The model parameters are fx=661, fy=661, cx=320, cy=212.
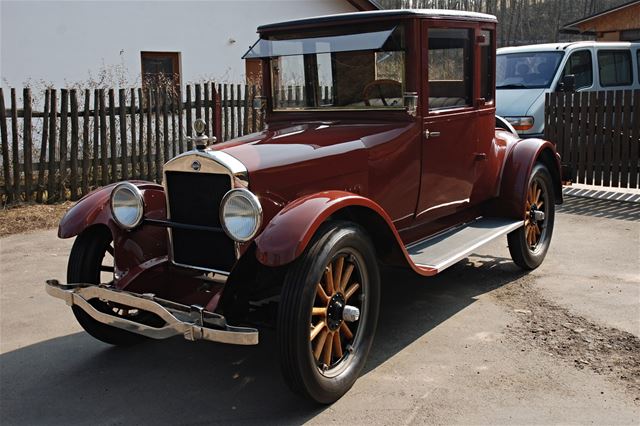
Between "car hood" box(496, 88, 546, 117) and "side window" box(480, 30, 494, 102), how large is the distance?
4.03 meters

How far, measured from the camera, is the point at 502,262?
580 centimetres

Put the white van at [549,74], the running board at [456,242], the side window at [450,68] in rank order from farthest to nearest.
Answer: the white van at [549,74] < the side window at [450,68] < the running board at [456,242]

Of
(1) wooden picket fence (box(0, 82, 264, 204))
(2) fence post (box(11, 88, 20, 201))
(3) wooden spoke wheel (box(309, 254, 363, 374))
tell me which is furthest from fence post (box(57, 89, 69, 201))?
(3) wooden spoke wheel (box(309, 254, 363, 374))

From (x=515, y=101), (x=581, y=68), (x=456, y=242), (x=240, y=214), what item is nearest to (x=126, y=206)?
(x=240, y=214)

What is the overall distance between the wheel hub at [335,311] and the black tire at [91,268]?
4.26ft

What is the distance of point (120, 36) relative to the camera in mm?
12836

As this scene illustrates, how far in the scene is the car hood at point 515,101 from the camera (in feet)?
29.9

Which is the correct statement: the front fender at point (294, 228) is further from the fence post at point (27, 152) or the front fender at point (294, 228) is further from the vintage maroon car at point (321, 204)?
the fence post at point (27, 152)

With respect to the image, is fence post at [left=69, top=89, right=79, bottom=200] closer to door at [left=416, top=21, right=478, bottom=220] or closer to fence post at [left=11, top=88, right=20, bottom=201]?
fence post at [left=11, top=88, right=20, bottom=201]

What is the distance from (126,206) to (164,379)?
992mm

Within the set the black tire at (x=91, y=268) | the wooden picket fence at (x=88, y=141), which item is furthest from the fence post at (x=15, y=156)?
the black tire at (x=91, y=268)

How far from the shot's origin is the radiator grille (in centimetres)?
352

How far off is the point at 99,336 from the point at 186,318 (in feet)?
3.75

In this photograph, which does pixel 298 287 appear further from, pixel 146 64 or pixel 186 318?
pixel 146 64
